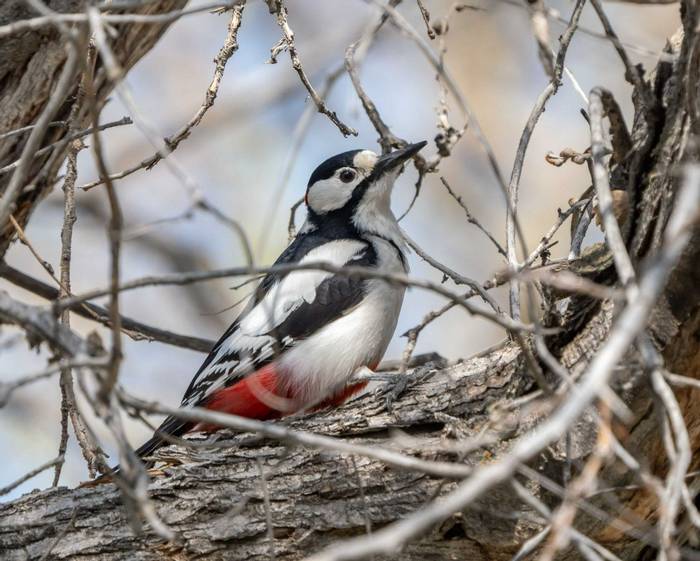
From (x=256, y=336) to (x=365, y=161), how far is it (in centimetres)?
124

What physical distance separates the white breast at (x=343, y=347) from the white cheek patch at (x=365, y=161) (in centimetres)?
82

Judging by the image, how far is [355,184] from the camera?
5363mm

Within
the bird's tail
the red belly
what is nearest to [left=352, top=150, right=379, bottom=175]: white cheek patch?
the red belly

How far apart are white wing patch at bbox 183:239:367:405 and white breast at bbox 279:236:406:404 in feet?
0.42

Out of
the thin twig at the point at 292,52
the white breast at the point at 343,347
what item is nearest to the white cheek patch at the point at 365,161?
the white breast at the point at 343,347

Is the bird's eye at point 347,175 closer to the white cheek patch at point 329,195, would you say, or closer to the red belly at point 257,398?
the white cheek patch at point 329,195

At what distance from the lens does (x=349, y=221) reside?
534 cm

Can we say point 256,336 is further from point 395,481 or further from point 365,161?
point 395,481

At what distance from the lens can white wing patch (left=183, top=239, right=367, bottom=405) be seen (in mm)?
4543

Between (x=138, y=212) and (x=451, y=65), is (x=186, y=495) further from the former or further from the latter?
(x=451, y=65)

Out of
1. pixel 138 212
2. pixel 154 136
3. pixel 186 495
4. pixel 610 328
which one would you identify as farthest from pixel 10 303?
pixel 138 212

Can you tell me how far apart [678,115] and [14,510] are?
8.24 feet

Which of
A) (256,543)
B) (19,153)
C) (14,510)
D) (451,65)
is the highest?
(451,65)

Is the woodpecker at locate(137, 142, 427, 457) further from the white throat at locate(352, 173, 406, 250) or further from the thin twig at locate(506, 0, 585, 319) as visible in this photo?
the thin twig at locate(506, 0, 585, 319)
